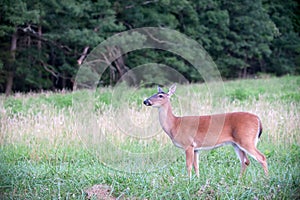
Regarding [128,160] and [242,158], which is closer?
[242,158]

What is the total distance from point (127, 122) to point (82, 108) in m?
2.18

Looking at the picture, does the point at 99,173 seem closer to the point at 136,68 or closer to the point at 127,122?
the point at 127,122

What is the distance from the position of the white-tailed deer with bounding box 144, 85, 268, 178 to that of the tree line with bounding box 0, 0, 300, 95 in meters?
16.7

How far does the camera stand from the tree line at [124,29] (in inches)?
977

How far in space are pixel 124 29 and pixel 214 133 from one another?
69.5ft

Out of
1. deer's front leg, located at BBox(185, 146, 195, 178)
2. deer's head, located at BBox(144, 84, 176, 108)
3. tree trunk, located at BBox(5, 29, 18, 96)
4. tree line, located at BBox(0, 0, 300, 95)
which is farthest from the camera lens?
tree line, located at BBox(0, 0, 300, 95)

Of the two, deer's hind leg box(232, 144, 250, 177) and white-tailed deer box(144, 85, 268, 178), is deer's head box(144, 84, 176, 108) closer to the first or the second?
white-tailed deer box(144, 85, 268, 178)

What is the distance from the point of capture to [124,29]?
27875 millimetres

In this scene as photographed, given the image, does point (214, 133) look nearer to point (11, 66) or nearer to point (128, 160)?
point (128, 160)

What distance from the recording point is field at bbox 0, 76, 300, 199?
6109mm

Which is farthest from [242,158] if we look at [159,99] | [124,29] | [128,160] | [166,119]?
[124,29]

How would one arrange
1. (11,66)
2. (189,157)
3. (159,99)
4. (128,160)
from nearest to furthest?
1. (189,157)
2. (159,99)
3. (128,160)
4. (11,66)

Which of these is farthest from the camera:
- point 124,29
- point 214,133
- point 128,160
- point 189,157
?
point 124,29

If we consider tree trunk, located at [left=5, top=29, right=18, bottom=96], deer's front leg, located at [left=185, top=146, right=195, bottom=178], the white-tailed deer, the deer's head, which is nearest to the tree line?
tree trunk, located at [left=5, top=29, right=18, bottom=96]
